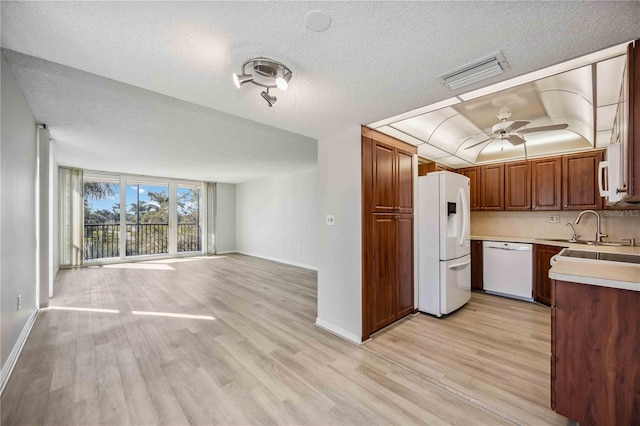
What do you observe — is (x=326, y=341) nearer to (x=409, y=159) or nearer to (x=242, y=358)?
(x=242, y=358)

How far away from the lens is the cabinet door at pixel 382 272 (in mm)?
2852

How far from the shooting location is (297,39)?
4.81ft

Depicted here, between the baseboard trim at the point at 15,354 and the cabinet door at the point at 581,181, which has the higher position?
the cabinet door at the point at 581,181

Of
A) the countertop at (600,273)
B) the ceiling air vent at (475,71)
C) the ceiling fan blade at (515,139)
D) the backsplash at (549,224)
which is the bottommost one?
the countertop at (600,273)

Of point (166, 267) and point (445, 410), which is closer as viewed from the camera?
point (445, 410)

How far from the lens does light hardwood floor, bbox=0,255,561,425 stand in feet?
5.66

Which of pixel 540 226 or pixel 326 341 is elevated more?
pixel 540 226

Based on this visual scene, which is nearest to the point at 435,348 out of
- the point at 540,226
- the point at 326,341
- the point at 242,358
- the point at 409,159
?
the point at 326,341

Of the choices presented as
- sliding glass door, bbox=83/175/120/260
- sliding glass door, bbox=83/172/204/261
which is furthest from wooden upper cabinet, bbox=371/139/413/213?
sliding glass door, bbox=83/175/120/260

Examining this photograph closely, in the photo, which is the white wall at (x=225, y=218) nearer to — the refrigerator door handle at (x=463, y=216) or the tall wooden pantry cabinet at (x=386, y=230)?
the tall wooden pantry cabinet at (x=386, y=230)

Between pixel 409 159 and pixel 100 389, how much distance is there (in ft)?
12.4

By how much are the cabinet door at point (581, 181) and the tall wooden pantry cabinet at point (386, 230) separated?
243cm

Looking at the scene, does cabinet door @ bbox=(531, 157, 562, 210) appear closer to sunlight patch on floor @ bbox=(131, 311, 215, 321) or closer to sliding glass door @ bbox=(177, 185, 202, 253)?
sunlight patch on floor @ bbox=(131, 311, 215, 321)

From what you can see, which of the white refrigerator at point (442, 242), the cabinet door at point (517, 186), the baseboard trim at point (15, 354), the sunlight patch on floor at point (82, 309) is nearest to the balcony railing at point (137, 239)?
the sunlight patch on floor at point (82, 309)
